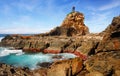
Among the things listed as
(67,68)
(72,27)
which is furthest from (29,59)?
(72,27)

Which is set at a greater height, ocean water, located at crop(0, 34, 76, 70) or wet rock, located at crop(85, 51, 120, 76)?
wet rock, located at crop(85, 51, 120, 76)

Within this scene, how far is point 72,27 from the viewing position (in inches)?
3253

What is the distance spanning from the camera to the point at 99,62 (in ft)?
35.8

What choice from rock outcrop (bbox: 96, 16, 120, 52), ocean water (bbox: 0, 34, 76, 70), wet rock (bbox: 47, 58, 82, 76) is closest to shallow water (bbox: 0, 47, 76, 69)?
ocean water (bbox: 0, 34, 76, 70)

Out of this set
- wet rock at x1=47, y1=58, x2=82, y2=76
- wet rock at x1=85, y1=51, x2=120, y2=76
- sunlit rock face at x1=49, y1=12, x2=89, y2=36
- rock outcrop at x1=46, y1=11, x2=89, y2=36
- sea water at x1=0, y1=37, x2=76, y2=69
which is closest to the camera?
wet rock at x1=85, y1=51, x2=120, y2=76

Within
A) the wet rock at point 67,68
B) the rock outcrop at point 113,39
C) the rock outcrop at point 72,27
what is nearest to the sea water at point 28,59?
the wet rock at point 67,68

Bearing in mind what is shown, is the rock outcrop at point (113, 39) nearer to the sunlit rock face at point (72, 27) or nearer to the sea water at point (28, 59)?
the sea water at point (28, 59)

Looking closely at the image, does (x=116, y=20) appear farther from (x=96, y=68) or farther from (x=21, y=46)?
(x=21, y=46)

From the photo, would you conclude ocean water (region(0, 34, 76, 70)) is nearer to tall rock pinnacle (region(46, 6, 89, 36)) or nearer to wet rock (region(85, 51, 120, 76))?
wet rock (region(85, 51, 120, 76))

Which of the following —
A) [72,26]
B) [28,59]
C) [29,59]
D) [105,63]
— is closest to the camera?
[105,63]

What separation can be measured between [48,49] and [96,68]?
4653 cm

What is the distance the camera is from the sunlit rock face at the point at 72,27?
79.5m

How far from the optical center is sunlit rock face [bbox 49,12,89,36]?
3130 inches

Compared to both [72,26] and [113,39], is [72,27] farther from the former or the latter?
[113,39]
